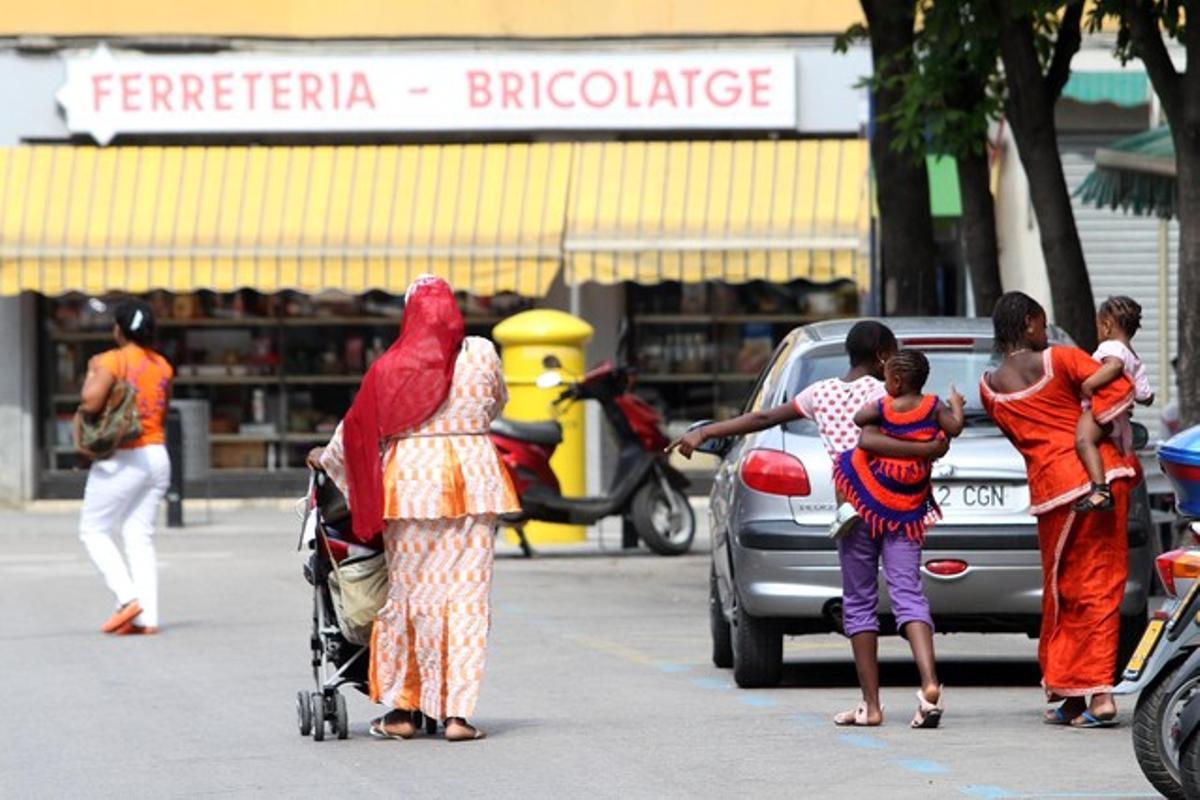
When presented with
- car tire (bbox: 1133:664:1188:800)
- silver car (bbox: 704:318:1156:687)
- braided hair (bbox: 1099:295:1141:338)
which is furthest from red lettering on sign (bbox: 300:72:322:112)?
car tire (bbox: 1133:664:1188:800)

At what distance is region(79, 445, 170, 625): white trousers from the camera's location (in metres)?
15.7

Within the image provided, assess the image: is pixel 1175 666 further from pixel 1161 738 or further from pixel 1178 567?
pixel 1178 567

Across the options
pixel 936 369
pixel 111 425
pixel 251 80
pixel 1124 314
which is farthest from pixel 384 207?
pixel 1124 314

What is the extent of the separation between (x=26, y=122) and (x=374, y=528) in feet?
63.9

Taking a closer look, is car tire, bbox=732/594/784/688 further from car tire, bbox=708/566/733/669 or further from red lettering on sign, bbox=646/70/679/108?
red lettering on sign, bbox=646/70/679/108

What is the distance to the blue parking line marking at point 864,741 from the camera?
10195 mm

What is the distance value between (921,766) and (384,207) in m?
19.3

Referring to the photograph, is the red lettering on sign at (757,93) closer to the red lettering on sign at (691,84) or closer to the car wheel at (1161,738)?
the red lettering on sign at (691,84)

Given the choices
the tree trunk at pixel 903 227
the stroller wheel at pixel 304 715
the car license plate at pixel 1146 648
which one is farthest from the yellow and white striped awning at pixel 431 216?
the car license plate at pixel 1146 648

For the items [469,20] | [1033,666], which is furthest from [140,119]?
[1033,666]

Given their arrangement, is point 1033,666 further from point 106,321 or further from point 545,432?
point 106,321

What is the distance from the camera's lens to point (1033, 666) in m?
13.7

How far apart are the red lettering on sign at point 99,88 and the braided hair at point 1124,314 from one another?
60.7ft

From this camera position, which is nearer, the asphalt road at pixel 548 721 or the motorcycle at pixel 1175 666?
the motorcycle at pixel 1175 666
